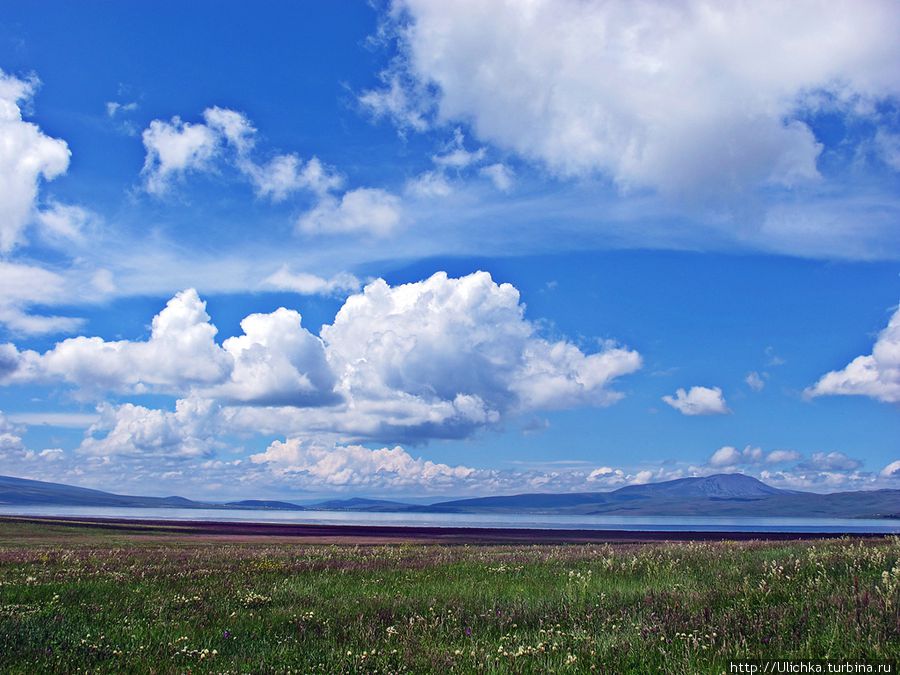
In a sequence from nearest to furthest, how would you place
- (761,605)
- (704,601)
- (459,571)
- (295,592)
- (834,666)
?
(834,666)
(761,605)
(704,601)
(295,592)
(459,571)

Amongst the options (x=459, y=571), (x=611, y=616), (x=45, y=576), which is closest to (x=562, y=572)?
(x=459, y=571)

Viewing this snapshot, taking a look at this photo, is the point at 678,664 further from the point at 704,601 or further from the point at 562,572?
the point at 562,572

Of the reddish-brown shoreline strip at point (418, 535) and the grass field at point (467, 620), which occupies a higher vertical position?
the grass field at point (467, 620)

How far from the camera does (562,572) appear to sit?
59.7 ft

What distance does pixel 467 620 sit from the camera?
37.8 feet

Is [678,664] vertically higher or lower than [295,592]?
higher

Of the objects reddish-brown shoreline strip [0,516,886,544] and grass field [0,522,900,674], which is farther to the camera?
reddish-brown shoreline strip [0,516,886,544]

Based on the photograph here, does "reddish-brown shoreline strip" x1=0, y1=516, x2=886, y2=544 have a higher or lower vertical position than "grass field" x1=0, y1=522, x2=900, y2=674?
lower

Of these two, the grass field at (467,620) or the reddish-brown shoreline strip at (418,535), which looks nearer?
the grass field at (467,620)

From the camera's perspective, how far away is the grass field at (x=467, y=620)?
27.3 ft

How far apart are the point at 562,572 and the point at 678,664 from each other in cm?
1079

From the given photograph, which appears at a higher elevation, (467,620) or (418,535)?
(467,620)

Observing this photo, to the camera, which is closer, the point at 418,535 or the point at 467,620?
the point at 467,620

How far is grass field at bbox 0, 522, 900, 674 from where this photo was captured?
8328mm
